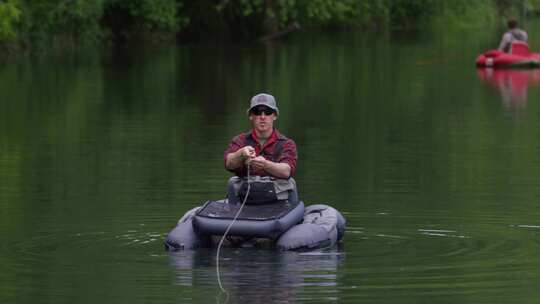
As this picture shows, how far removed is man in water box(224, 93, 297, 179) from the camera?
1399 cm

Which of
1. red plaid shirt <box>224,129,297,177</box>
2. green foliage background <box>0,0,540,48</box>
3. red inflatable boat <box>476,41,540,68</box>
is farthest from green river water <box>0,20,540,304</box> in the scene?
green foliage background <box>0,0,540,48</box>

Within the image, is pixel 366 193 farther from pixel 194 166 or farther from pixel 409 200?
pixel 194 166

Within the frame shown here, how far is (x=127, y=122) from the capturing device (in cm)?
2905

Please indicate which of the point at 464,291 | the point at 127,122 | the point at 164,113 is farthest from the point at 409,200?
the point at 164,113

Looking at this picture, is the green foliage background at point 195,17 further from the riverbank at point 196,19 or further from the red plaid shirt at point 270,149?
the red plaid shirt at point 270,149

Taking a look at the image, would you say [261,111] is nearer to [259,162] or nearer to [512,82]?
[259,162]

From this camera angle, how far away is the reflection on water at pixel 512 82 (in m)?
34.4

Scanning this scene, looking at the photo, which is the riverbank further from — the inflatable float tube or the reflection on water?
the inflatable float tube

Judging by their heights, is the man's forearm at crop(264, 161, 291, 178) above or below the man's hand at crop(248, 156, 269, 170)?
below

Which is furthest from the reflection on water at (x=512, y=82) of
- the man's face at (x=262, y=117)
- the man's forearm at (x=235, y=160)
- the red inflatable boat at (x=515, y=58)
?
the man's forearm at (x=235, y=160)

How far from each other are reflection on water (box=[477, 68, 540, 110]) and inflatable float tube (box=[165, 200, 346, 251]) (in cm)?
1858

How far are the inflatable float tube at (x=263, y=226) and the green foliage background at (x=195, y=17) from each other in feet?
111

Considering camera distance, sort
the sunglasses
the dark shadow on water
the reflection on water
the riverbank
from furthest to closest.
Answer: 1. the riverbank
2. the reflection on water
3. the sunglasses
4. the dark shadow on water

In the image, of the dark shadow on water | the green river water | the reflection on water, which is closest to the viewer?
the dark shadow on water
